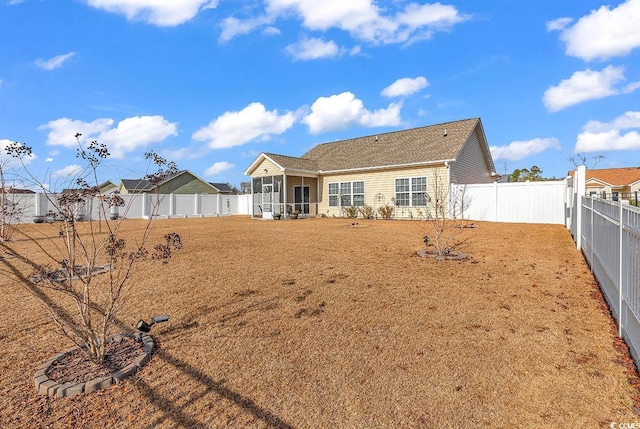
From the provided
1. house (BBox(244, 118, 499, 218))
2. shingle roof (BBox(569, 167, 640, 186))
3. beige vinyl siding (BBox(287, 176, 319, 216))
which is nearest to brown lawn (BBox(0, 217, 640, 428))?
house (BBox(244, 118, 499, 218))

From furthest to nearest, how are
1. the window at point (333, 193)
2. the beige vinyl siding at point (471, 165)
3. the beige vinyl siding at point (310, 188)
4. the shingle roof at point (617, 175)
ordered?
the shingle roof at point (617, 175) < the beige vinyl siding at point (310, 188) < the window at point (333, 193) < the beige vinyl siding at point (471, 165)

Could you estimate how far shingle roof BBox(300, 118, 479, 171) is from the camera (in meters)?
18.0

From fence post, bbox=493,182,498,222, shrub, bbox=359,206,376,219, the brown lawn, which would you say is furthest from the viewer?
shrub, bbox=359,206,376,219

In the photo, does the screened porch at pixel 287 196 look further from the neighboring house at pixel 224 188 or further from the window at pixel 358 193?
the neighboring house at pixel 224 188

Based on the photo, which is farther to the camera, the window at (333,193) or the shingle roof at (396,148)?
the window at (333,193)

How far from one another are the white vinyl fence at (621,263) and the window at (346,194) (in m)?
15.6

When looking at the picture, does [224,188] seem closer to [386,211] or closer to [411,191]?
[386,211]

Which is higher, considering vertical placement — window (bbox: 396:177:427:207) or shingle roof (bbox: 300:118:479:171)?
shingle roof (bbox: 300:118:479:171)

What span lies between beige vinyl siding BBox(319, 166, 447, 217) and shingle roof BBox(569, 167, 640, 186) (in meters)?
34.1

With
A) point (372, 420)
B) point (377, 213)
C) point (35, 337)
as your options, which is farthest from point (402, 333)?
point (377, 213)

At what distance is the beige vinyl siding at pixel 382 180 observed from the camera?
17.7 m

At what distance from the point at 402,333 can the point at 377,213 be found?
648 inches

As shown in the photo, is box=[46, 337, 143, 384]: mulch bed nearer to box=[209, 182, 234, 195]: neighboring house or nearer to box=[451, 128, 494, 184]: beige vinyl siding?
box=[451, 128, 494, 184]: beige vinyl siding

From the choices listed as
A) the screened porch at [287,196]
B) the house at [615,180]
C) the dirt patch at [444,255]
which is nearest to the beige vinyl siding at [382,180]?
the screened porch at [287,196]
